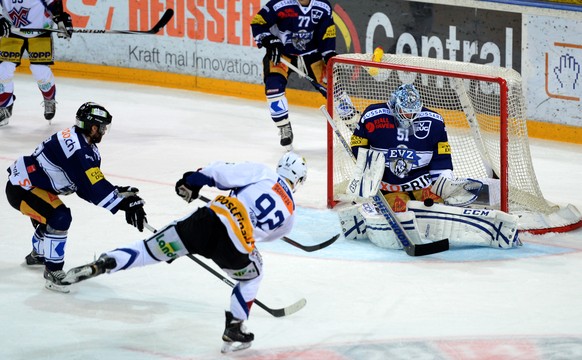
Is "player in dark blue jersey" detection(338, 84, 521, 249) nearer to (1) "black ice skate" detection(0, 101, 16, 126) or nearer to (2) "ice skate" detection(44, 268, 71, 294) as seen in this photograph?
(2) "ice skate" detection(44, 268, 71, 294)

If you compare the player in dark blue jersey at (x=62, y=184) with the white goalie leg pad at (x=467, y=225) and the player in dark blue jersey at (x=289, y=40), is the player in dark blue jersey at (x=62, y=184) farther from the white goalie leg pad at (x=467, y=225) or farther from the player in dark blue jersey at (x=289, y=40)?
the player in dark blue jersey at (x=289, y=40)

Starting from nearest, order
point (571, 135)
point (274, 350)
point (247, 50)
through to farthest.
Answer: point (274, 350), point (571, 135), point (247, 50)

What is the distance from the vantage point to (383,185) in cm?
675

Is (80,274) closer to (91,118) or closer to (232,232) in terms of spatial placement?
(232,232)

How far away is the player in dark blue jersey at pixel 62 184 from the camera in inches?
220

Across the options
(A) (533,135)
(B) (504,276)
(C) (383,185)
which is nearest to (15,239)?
(C) (383,185)

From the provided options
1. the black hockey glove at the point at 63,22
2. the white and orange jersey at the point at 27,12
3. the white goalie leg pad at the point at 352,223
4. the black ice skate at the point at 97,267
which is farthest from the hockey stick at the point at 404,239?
the white and orange jersey at the point at 27,12

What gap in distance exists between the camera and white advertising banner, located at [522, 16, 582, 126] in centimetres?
861

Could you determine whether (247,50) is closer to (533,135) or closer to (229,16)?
(229,16)

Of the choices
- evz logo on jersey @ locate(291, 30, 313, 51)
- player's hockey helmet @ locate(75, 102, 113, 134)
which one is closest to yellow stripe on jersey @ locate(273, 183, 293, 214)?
player's hockey helmet @ locate(75, 102, 113, 134)

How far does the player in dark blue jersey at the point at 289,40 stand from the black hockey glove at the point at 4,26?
1994 millimetres

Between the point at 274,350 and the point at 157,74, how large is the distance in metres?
6.22

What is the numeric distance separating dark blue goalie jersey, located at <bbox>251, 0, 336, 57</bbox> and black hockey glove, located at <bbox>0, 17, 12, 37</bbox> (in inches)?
78.0

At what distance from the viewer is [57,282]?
232 inches
